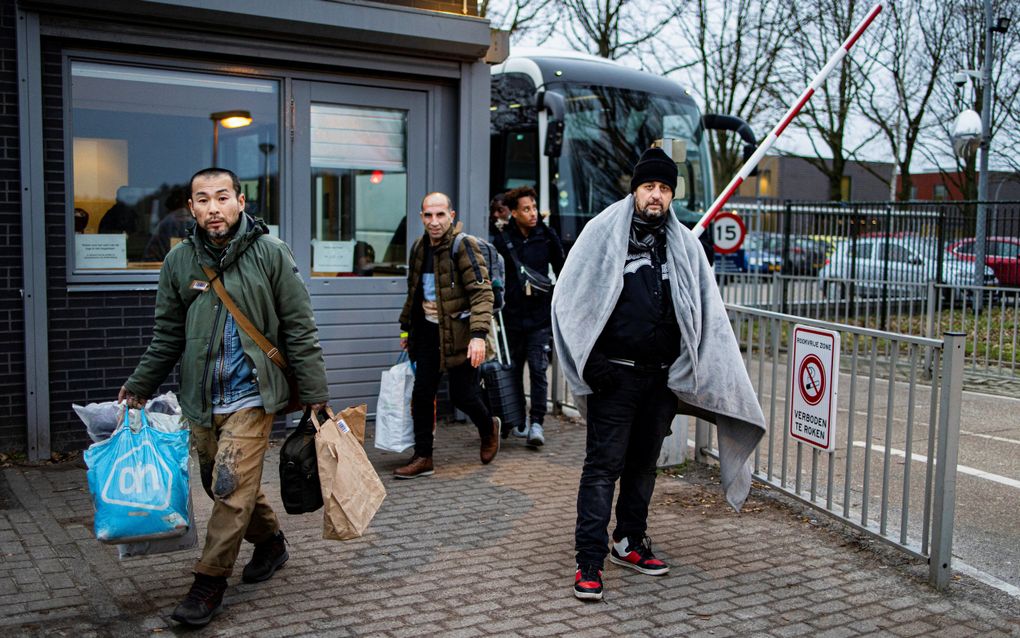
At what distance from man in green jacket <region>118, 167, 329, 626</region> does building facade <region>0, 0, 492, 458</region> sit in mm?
2822

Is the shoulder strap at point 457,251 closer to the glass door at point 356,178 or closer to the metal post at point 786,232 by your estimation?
the glass door at point 356,178

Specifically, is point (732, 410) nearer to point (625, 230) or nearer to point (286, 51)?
point (625, 230)

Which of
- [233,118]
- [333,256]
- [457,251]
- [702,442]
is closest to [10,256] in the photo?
[233,118]

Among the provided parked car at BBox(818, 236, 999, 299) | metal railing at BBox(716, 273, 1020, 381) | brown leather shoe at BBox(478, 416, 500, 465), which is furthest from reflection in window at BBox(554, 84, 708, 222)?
brown leather shoe at BBox(478, 416, 500, 465)

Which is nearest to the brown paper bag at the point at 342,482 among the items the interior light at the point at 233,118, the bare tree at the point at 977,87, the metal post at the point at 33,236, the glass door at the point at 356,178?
the metal post at the point at 33,236

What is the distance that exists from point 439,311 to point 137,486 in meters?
2.81

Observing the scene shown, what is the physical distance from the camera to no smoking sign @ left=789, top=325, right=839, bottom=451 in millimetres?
5382

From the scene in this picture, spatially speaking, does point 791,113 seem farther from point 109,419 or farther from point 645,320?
point 109,419

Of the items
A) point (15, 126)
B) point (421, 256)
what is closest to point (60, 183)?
point (15, 126)

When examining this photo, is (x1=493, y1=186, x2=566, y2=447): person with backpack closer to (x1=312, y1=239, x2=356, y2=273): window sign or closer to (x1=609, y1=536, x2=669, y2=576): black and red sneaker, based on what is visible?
(x1=312, y1=239, x2=356, y2=273): window sign

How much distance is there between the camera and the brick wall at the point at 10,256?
662 cm

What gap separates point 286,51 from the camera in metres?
7.64

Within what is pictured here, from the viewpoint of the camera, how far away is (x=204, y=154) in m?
7.58

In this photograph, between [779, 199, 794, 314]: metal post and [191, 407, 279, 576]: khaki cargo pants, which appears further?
[779, 199, 794, 314]: metal post
